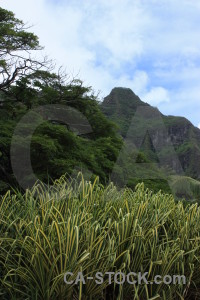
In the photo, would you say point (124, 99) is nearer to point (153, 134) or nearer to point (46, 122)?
point (153, 134)

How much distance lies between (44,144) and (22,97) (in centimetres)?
420

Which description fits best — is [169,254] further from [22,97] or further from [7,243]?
[22,97]

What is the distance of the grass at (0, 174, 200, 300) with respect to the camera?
8.16ft

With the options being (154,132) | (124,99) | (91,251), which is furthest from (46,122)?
(124,99)

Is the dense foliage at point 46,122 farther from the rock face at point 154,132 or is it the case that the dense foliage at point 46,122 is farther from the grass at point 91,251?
the grass at point 91,251

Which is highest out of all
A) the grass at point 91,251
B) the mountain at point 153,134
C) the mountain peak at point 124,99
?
the mountain peak at point 124,99

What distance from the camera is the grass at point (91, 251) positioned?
2.49 metres

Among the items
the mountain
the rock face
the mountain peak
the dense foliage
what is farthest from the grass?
the mountain peak

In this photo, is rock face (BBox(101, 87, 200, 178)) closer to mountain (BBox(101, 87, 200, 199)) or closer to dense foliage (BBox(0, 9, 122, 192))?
mountain (BBox(101, 87, 200, 199))

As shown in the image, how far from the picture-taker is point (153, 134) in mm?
38156

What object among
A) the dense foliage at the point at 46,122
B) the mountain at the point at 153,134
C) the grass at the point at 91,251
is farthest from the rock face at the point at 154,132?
the grass at the point at 91,251

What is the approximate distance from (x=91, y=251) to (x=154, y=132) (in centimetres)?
3559

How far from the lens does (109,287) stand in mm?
2822

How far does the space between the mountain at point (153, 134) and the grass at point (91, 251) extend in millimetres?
13512
